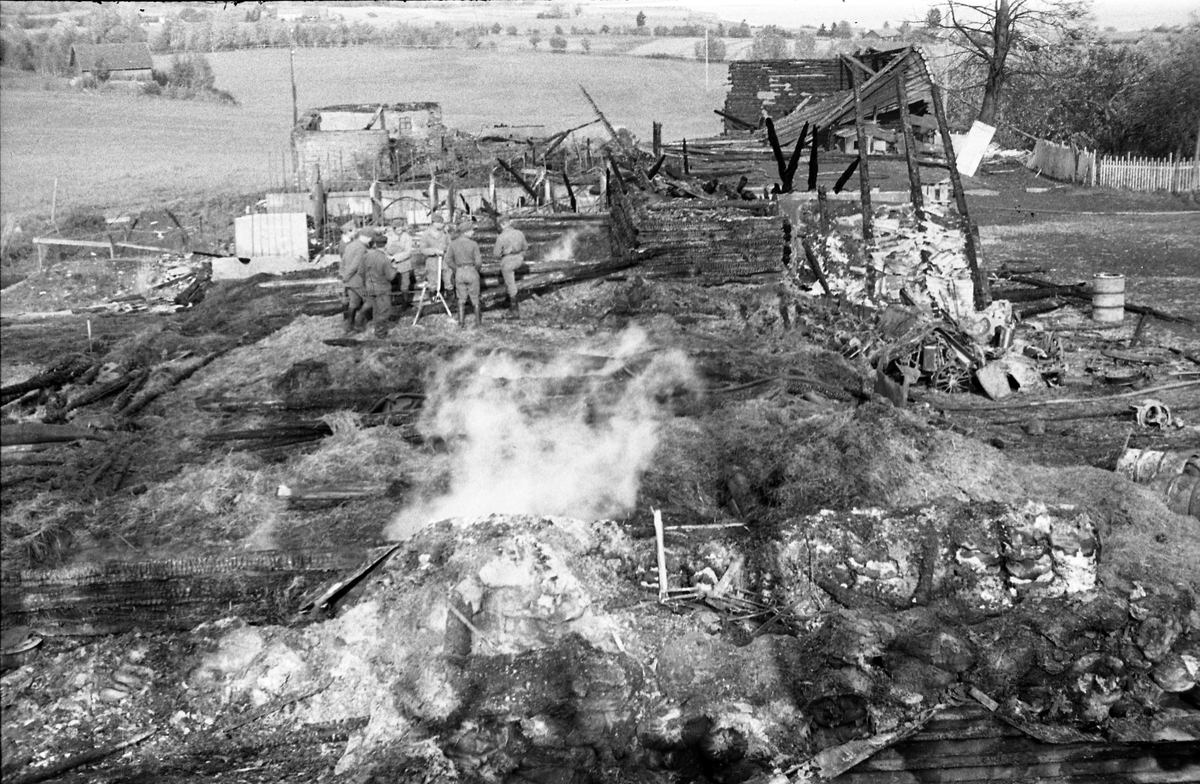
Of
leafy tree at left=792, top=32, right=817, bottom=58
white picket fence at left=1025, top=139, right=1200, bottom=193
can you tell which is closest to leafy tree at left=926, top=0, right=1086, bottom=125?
white picket fence at left=1025, top=139, right=1200, bottom=193

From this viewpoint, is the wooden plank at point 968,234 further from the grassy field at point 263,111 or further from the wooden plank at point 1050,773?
the grassy field at point 263,111

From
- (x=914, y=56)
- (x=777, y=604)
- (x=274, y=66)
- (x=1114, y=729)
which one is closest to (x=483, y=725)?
(x=777, y=604)

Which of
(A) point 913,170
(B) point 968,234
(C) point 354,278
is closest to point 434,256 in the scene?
(C) point 354,278

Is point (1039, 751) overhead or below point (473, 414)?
below

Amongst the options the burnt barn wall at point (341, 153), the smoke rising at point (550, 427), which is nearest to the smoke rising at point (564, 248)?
the smoke rising at point (550, 427)

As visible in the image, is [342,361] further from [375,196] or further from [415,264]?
[375,196]

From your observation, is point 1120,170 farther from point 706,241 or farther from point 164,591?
point 164,591
